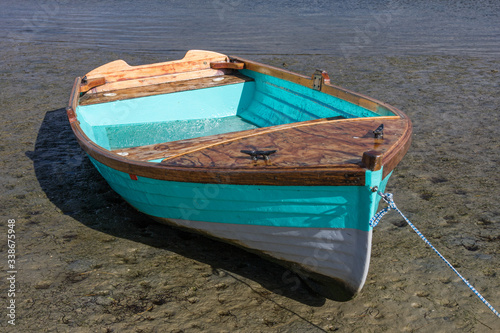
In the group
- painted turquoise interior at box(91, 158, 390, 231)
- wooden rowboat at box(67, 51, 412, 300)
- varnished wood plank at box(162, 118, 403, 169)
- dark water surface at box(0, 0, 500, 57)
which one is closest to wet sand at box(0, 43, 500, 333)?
wooden rowboat at box(67, 51, 412, 300)

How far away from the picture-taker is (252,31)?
17.8 meters

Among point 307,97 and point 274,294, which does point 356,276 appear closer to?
point 274,294

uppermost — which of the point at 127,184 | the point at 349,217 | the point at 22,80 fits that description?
the point at 349,217

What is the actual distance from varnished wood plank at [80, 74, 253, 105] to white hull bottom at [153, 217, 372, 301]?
3656 mm

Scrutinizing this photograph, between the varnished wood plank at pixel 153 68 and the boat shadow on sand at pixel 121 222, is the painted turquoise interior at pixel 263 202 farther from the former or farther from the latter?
the varnished wood plank at pixel 153 68

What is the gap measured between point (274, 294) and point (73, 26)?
Answer: 19.9m

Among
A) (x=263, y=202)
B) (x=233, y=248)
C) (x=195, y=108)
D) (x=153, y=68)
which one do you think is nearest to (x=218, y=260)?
(x=233, y=248)

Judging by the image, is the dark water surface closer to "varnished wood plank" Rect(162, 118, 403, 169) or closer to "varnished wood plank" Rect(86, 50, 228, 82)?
"varnished wood plank" Rect(86, 50, 228, 82)

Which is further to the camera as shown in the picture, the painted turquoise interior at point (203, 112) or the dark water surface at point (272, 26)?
the dark water surface at point (272, 26)

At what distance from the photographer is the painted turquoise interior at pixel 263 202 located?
3334mm

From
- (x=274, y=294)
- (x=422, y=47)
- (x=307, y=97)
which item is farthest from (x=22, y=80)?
(x=422, y=47)

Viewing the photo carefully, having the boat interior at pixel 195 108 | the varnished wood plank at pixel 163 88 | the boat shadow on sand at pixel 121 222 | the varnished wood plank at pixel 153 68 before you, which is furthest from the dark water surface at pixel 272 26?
the boat shadow on sand at pixel 121 222

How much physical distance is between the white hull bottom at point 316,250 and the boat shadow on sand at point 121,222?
0.28 metres

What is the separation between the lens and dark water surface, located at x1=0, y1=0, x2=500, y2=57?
49.6 feet
